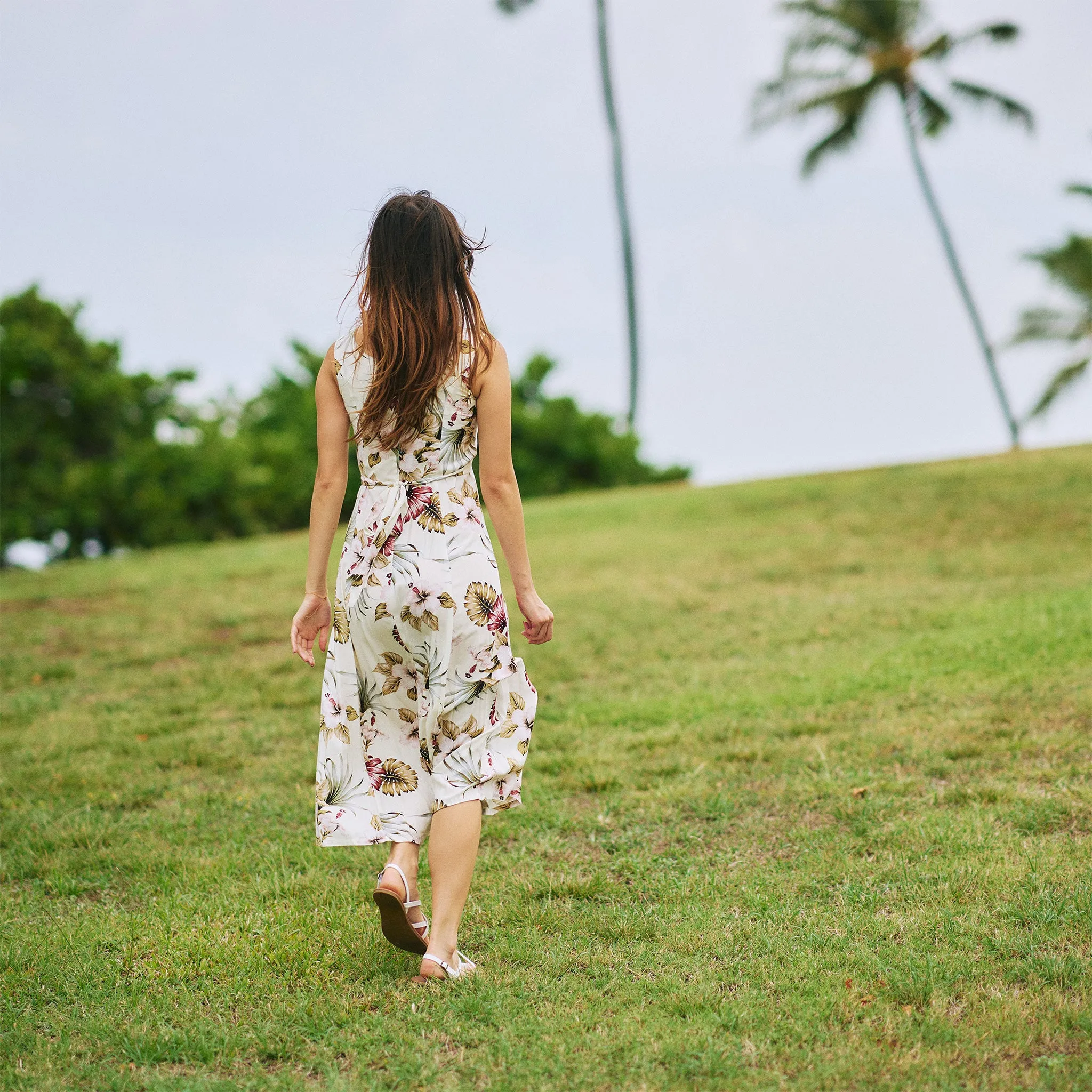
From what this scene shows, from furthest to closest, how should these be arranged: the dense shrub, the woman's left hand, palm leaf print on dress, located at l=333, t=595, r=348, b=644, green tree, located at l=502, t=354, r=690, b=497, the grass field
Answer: green tree, located at l=502, t=354, r=690, b=497 < the dense shrub < the woman's left hand < palm leaf print on dress, located at l=333, t=595, r=348, b=644 < the grass field

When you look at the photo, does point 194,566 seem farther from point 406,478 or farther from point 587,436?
point 587,436

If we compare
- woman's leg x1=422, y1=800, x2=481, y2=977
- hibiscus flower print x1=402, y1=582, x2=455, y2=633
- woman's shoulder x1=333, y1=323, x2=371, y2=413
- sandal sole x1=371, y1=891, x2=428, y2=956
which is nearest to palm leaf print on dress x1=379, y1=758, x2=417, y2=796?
woman's leg x1=422, y1=800, x2=481, y2=977

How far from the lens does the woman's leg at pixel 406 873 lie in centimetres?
343

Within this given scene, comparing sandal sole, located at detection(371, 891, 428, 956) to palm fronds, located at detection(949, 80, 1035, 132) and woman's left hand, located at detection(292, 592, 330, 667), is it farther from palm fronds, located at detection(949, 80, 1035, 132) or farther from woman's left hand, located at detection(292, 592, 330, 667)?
palm fronds, located at detection(949, 80, 1035, 132)

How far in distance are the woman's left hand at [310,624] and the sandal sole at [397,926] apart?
2.46 feet

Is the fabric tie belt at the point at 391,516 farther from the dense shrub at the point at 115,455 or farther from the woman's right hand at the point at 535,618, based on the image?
the dense shrub at the point at 115,455

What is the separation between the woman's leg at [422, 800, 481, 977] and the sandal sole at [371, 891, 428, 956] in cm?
6

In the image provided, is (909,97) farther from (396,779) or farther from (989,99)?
(396,779)

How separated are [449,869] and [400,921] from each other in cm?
21

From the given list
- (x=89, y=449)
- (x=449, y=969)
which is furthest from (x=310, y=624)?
(x=89, y=449)

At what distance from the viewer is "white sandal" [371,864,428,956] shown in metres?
3.34

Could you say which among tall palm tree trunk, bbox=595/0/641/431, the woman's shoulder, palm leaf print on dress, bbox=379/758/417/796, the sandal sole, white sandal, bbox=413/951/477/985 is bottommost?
white sandal, bbox=413/951/477/985

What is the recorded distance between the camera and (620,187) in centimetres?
2472

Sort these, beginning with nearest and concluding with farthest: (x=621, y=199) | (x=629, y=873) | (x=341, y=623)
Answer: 1. (x=341, y=623)
2. (x=629, y=873)
3. (x=621, y=199)
